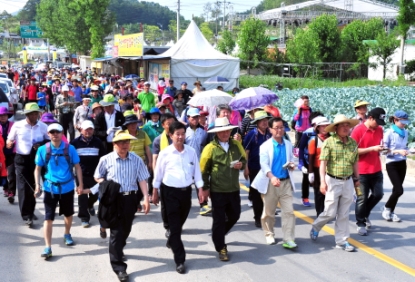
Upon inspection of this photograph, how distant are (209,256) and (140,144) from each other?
2318 millimetres

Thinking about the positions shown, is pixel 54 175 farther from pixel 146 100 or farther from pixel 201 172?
pixel 146 100

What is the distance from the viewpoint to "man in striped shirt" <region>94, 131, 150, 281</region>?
222 inches

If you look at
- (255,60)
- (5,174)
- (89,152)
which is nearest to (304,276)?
(89,152)

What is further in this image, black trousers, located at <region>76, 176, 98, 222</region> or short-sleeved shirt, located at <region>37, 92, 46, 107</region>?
short-sleeved shirt, located at <region>37, 92, 46, 107</region>

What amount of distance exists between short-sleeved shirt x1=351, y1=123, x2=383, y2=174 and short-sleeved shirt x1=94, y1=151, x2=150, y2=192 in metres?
3.18

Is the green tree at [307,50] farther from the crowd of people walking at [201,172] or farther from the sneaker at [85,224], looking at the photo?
the sneaker at [85,224]

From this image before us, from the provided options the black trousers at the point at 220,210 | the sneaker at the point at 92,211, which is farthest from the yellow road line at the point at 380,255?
the sneaker at the point at 92,211

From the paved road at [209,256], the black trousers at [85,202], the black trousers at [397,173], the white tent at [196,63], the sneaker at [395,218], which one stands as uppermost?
the white tent at [196,63]

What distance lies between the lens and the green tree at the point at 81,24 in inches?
2437

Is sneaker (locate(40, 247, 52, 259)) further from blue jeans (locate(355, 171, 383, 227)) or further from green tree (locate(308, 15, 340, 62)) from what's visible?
green tree (locate(308, 15, 340, 62))

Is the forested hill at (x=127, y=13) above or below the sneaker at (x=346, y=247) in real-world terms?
above

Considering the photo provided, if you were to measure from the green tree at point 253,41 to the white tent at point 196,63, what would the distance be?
18641 mm

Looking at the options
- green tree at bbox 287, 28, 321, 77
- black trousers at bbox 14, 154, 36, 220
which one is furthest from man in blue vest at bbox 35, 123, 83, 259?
green tree at bbox 287, 28, 321, 77

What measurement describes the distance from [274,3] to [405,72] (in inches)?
5284
